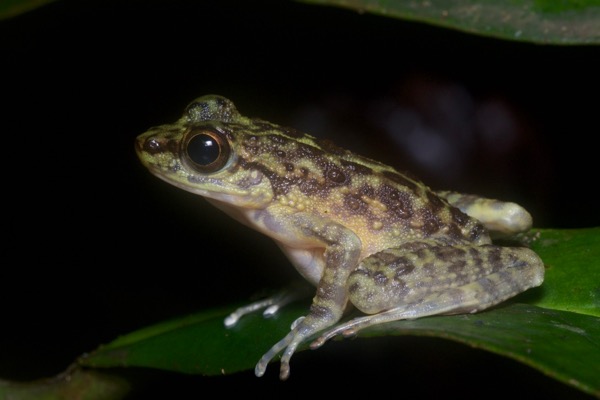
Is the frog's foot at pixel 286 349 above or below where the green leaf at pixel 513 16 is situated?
below

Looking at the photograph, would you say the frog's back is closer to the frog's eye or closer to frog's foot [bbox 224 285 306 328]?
the frog's eye

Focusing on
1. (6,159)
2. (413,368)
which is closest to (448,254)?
(413,368)

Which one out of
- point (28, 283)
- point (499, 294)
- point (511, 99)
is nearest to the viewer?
point (499, 294)

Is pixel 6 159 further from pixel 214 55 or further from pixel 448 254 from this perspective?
pixel 448 254

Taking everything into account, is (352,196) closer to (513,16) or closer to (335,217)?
(335,217)

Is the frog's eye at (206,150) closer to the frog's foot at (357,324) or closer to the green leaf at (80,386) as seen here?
the frog's foot at (357,324)

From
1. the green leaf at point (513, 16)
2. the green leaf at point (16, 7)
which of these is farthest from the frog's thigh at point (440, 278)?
the green leaf at point (16, 7)
